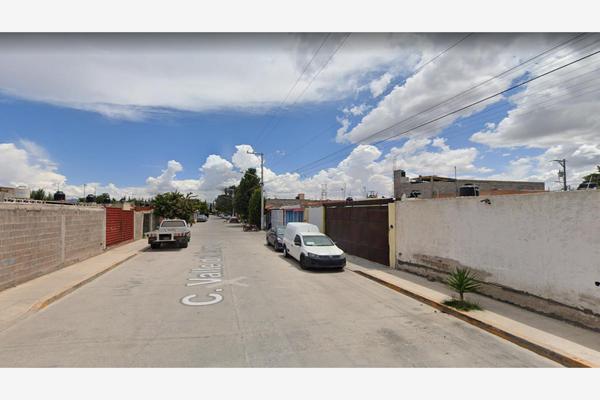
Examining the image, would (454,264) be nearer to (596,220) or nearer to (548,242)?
(548,242)

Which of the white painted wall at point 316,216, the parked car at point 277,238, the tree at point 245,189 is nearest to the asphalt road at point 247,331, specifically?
the parked car at point 277,238

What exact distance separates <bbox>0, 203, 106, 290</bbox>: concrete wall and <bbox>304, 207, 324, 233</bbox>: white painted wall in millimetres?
13128

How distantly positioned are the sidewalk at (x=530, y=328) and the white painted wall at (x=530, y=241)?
501mm

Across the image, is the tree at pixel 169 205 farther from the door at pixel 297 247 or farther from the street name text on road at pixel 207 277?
the door at pixel 297 247

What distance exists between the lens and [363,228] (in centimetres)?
1575

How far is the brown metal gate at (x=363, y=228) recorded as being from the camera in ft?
45.4

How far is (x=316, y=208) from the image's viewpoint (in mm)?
23938

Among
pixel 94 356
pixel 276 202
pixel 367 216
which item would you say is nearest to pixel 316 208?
pixel 367 216

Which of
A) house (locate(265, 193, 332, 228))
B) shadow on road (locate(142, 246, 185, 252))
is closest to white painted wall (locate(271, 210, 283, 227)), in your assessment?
house (locate(265, 193, 332, 228))

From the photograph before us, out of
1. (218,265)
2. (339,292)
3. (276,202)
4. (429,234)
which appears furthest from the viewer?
(276,202)

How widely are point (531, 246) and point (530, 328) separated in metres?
1.90

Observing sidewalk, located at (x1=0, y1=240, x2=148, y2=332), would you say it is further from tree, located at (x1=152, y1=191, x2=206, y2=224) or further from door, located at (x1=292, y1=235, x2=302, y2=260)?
tree, located at (x1=152, y1=191, x2=206, y2=224)

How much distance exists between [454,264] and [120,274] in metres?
11.0

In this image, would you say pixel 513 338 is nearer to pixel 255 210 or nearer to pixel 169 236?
pixel 169 236
